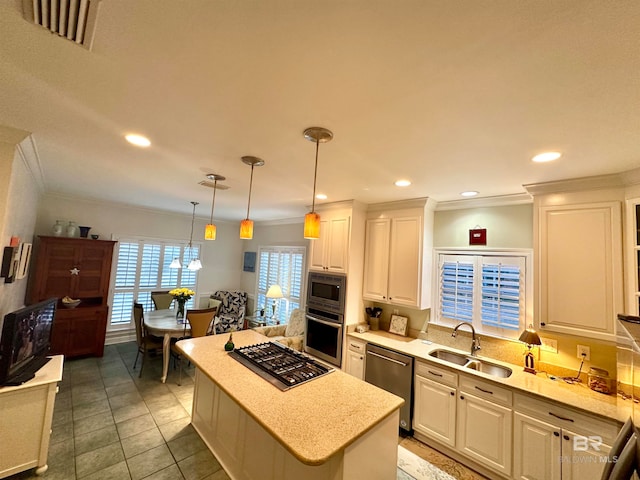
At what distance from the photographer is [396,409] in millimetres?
1613

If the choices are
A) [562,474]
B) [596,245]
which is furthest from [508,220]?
[562,474]

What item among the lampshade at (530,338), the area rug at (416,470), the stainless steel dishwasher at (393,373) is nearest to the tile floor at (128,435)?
the area rug at (416,470)

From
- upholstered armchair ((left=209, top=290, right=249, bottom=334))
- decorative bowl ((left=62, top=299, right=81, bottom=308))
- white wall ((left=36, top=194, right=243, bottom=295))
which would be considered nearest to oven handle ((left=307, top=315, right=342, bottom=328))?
upholstered armchair ((left=209, top=290, right=249, bottom=334))

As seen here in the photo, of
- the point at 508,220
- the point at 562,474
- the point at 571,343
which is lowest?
the point at 562,474

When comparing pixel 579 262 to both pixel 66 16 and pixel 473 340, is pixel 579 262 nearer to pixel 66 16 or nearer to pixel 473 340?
pixel 473 340

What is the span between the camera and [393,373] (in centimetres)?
293

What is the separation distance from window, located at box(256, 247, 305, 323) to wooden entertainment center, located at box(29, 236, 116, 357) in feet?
9.04

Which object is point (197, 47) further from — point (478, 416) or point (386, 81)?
point (478, 416)

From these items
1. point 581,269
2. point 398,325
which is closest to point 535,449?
point 581,269

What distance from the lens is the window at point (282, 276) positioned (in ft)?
17.0

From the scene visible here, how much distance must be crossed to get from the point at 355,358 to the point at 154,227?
4678 mm

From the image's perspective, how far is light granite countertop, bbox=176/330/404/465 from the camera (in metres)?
1.24

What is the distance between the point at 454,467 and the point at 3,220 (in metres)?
4.29

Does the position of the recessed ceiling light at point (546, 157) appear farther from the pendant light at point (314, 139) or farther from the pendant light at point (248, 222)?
the pendant light at point (248, 222)
